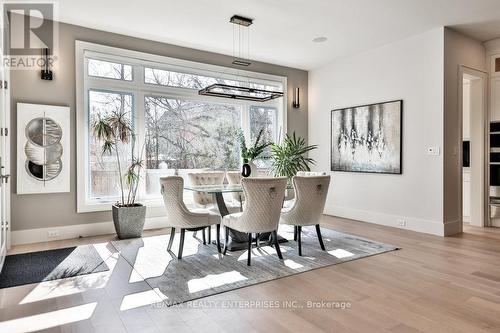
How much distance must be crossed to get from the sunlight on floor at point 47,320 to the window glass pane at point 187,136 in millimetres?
3059

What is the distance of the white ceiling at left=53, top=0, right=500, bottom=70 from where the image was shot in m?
4.13

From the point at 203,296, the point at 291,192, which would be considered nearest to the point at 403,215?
the point at 291,192

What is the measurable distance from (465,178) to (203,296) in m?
5.38

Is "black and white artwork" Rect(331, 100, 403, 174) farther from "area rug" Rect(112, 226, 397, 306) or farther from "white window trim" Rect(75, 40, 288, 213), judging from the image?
"white window trim" Rect(75, 40, 288, 213)

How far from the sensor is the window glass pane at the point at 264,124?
22.0 ft

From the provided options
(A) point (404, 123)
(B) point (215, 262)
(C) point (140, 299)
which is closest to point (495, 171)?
(A) point (404, 123)

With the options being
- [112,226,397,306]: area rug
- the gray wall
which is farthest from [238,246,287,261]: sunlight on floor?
the gray wall

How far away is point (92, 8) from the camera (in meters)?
4.25

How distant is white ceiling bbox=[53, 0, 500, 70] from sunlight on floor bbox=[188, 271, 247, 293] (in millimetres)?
3110

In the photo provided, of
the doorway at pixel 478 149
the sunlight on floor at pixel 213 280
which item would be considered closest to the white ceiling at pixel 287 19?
the doorway at pixel 478 149

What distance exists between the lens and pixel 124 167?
5227mm

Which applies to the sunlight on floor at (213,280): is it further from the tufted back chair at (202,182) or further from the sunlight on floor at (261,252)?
the tufted back chair at (202,182)

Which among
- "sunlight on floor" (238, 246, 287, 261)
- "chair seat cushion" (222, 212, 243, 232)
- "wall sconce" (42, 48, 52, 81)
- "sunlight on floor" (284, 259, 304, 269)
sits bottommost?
"sunlight on floor" (284, 259, 304, 269)

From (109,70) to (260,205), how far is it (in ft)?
11.0
